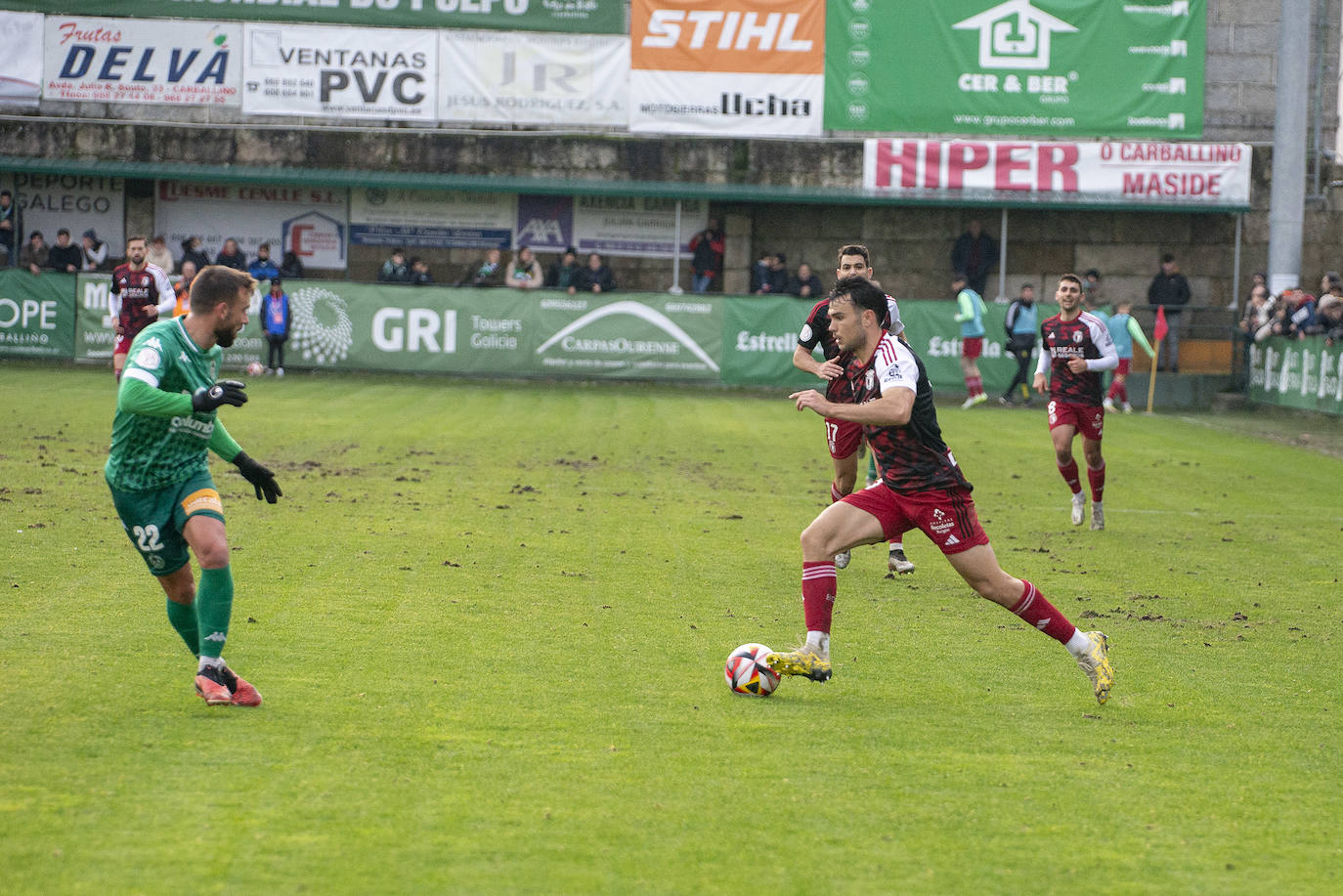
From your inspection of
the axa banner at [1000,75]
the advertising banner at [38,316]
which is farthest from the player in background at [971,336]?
the advertising banner at [38,316]

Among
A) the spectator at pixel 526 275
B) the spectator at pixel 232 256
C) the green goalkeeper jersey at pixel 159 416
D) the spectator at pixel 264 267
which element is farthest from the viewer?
the spectator at pixel 526 275

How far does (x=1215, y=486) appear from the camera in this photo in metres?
15.8

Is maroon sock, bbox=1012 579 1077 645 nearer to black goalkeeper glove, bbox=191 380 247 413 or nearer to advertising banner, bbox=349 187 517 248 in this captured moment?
black goalkeeper glove, bbox=191 380 247 413

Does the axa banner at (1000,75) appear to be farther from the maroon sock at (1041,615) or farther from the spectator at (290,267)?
the maroon sock at (1041,615)

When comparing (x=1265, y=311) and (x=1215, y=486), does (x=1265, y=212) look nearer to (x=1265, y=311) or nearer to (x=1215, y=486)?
(x=1265, y=311)

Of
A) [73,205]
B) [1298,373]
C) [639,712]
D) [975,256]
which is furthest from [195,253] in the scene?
[639,712]

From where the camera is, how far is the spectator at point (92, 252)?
29.4m

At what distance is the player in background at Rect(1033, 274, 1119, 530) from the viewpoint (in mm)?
12438

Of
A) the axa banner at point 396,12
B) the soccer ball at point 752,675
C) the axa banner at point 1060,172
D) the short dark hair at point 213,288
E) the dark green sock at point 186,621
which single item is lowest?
the soccer ball at point 752,675

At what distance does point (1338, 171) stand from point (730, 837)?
3178 centimetres

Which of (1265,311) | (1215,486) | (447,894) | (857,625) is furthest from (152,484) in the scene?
(1265,311)

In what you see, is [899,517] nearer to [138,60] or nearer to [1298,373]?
[1298,373]

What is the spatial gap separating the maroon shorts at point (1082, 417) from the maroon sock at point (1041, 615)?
633 cm

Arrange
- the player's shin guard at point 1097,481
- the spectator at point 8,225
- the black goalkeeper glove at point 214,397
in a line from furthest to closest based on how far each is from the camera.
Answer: the spectator at point 8,225 → the player's shin guard at point 1097,481 → the black goalkeeper glove at point 214,397
